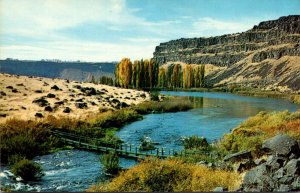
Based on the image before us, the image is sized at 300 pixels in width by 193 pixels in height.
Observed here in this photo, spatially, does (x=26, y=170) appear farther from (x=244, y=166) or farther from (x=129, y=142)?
(x=129, y=142)

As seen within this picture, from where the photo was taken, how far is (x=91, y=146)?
3138cm

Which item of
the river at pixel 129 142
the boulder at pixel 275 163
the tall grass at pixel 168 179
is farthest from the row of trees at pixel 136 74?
the boulder at pixel 275 163

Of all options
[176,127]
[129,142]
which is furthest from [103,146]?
[176,127]

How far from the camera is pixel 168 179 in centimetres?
1745

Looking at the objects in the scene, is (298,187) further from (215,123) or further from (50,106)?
(50,106)

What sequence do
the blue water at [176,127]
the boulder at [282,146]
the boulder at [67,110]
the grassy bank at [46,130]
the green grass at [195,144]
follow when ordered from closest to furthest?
the boulder at [282,146] < the grassy bank at [46,130] < the green grass at [195,144] < the blue water at [176,127] < the boulder at [67,110]

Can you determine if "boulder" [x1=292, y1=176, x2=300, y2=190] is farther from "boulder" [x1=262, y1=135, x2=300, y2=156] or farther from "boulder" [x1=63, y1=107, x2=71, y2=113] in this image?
"boulder" [x1=63, y1=107, x2=71, y2=113]

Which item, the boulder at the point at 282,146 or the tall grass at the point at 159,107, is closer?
the boulder at the point at 282,146

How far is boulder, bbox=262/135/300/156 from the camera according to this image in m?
17.5

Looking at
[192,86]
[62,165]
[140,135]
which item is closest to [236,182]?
[62,165]

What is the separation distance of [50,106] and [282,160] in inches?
1445

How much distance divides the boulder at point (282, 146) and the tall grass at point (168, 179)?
2.30m

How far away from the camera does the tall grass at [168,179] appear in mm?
16406

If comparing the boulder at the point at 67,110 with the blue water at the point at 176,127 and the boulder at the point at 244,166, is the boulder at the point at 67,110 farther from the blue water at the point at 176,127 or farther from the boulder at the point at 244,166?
the boulder at the point at 244,166
